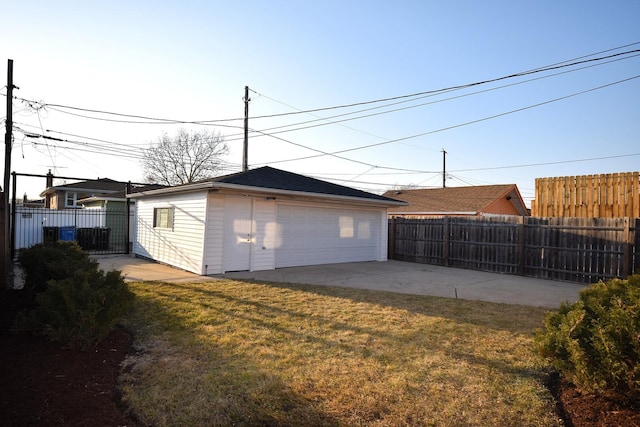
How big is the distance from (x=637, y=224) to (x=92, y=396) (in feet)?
39.6

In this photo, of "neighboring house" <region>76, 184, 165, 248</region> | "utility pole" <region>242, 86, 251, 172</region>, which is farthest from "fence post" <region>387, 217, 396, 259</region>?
"neighboring house" <region>76, 184, 165, 248</region>

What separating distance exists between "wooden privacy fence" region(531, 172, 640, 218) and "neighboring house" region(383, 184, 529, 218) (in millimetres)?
8328

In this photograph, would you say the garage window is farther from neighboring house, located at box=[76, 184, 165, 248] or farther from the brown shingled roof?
the brown shingled roof

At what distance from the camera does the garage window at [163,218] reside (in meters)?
12.1

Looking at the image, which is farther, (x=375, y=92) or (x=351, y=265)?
(x=375, y=92)

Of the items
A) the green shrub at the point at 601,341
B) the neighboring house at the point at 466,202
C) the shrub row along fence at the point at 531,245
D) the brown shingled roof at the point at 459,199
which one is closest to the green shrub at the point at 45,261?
the green shrub at the point at 601,341

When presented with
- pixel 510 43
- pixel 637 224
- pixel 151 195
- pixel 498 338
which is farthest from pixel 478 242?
pixel 151 195

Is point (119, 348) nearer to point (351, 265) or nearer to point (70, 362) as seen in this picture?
point (70, 362)

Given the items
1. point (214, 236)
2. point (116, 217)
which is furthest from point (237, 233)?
point (116, 217)

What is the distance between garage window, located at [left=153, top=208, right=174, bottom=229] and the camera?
475 inches

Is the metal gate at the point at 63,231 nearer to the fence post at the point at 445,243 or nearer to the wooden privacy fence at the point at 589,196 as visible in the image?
the fence post at the point at 445,243

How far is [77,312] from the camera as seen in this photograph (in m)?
3.94

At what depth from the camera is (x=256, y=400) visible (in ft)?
10.1

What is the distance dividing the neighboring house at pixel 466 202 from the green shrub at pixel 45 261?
1713 centimetres
